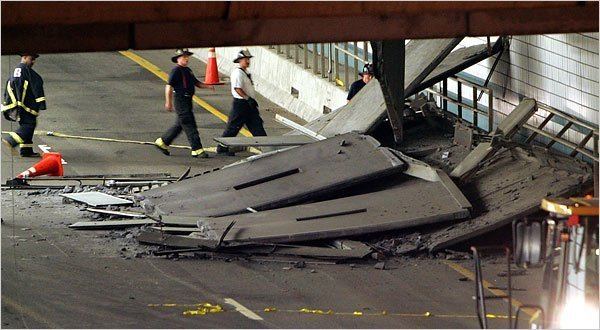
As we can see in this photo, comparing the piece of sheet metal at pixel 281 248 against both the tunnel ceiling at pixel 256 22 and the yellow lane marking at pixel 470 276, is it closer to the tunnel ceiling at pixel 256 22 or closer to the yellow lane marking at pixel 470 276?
the yellow lane marking at pixel 470 276

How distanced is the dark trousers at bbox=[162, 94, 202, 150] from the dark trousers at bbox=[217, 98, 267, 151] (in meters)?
0.65

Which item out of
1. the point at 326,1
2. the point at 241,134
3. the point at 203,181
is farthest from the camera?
the point at 241,134

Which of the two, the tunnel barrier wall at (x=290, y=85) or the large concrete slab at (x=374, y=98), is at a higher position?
the large concrete slab at (x=374, y=98)

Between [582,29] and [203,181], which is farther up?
[582,29]

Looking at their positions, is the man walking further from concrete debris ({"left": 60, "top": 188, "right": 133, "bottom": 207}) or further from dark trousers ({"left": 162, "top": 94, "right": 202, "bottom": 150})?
concrete debris ({"left": 60, "top": 188, "right": 133, "bottom": 207})

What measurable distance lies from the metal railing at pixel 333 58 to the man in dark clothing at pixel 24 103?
567 centimetres

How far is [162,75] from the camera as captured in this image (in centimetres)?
3225

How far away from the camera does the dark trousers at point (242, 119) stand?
969 inches

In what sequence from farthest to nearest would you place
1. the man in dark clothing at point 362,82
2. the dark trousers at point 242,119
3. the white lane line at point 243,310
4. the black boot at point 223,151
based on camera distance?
the black boot at point 223,151 → the dark trousers at point 242,119 → the man in dark clothing at point 362,82 → the white lane line at point 243,310

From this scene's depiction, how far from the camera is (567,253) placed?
1014cm

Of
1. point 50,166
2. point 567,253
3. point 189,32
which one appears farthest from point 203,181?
point 567,253

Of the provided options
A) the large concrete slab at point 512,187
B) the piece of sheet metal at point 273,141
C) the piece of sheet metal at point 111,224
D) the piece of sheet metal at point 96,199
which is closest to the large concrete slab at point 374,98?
the piece of sheet metal at point 273,141

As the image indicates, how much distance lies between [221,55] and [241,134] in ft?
21.4

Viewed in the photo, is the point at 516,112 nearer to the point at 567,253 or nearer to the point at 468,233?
the point at 468,233
